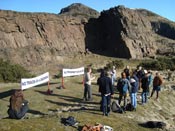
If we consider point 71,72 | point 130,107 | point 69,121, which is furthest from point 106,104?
point 71,72

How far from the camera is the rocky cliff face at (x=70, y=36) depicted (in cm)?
6969

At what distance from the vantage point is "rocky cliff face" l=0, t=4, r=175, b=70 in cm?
6969

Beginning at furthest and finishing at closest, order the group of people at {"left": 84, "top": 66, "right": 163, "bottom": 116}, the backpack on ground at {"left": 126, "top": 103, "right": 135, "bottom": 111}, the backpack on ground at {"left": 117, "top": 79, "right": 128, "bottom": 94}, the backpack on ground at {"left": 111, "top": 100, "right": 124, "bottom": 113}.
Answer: the backpack on ground at {"left": 126, "top": 103, "right": 135, "bottom": 111}, the backpack on ground at {"left": 117, "top": 79, "right": 128, "bottom": 94}, the backpack on ground at {"left": 111, "top": 100, "right": 124, "bottom": 113}, the group of people at {"left": 84, "top": 66, "right": 163, "bottom": 116}

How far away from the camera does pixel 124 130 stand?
53.9 feet

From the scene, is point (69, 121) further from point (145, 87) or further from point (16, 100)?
point (145, 87)

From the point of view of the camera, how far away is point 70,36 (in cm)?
8212

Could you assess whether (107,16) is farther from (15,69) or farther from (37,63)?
(15,69)

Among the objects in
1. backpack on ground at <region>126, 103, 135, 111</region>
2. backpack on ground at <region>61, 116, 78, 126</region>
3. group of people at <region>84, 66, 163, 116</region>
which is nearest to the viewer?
backpack on ground at <region>61, 116, 78, 126</region>

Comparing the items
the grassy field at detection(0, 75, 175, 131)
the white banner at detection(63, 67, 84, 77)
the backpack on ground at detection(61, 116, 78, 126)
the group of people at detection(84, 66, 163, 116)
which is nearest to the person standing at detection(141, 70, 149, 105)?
the group of people at detection(84, 66, 163, 116)

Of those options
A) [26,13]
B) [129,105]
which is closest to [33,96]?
[129,105]

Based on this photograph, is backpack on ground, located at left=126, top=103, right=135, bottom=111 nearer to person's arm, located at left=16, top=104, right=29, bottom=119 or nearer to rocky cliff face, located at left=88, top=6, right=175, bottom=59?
person's arm, located at left=16, top=104, right=29, bottom=119

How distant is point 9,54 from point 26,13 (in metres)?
11.9

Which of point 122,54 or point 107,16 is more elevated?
point 107,16

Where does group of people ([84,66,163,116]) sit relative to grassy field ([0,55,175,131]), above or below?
above
